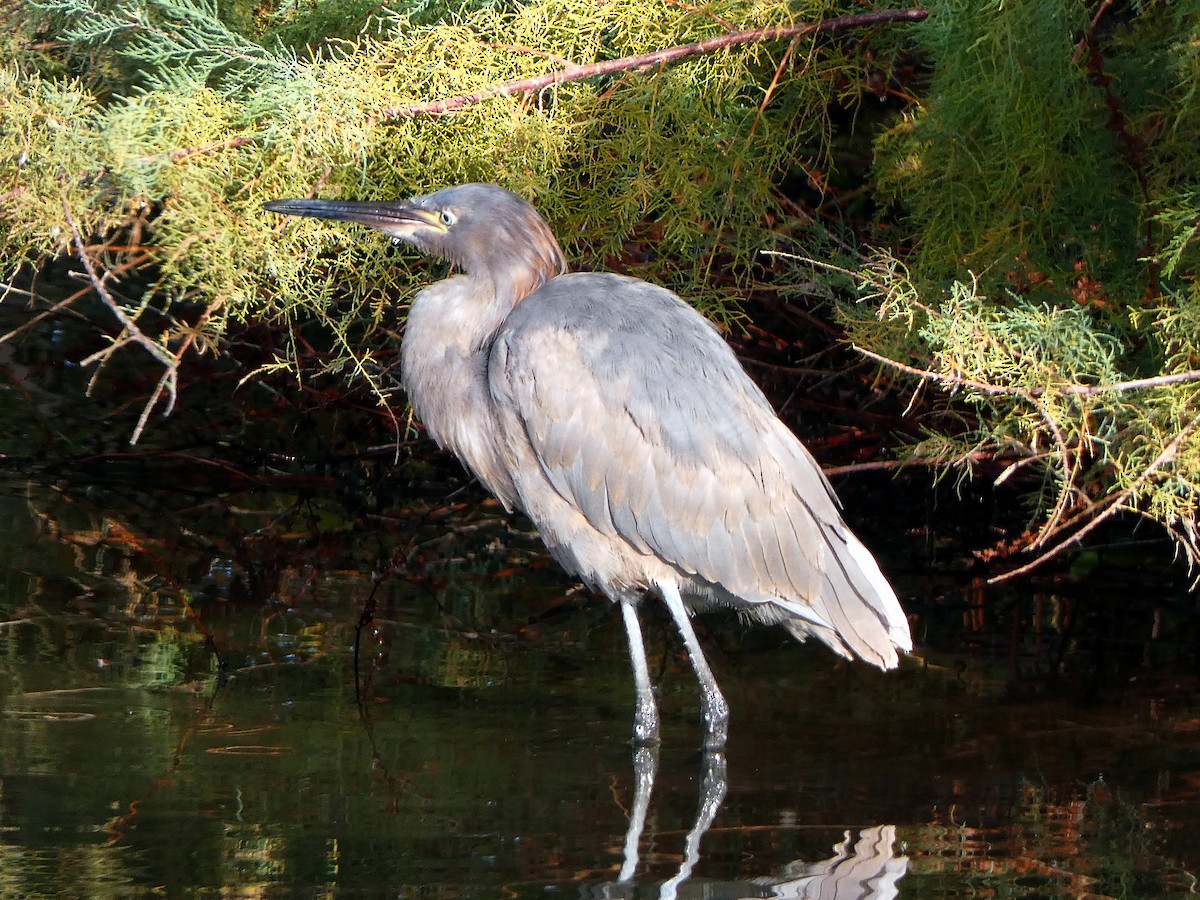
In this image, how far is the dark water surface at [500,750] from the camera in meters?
2.75

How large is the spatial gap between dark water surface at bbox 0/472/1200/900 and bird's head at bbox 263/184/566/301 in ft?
3.60

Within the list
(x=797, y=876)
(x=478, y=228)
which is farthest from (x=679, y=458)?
(x=797, y=876)

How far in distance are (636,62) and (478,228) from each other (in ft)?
A: 2.11

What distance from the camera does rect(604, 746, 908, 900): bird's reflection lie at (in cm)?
267

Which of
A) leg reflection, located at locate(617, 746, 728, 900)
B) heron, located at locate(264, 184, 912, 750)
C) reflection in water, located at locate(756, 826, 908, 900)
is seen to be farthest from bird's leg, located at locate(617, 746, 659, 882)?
reflection in water, located at locate(756, 826, 908, 900)

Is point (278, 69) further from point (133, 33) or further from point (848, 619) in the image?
point (848, 619)

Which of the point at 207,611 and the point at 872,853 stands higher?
the point at 207,611

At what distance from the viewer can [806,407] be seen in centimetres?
588

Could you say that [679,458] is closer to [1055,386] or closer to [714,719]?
[714,719]

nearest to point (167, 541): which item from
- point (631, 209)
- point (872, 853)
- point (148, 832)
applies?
point (631, 209)

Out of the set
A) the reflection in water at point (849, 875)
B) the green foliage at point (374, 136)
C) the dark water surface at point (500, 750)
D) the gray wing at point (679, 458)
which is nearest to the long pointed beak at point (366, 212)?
the green foliage at point (374, 136)

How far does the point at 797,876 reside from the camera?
2.76 metres

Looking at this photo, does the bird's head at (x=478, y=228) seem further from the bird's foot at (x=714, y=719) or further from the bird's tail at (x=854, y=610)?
the bird's foot at (x=714, y=719)

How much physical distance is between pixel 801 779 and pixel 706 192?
1783 mm
